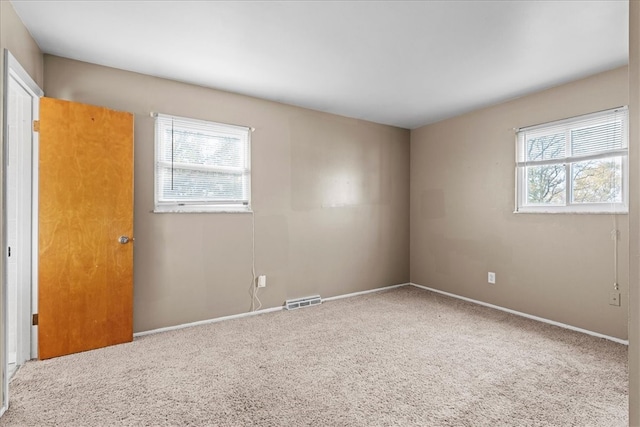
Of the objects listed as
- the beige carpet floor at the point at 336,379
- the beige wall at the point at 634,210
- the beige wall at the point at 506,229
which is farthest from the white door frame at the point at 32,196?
the beige wall at the point at 506,229

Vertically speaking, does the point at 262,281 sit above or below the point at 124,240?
below

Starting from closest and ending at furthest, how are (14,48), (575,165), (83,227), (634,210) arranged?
(634,210) → (14,48) → (83,227) → (575,165)

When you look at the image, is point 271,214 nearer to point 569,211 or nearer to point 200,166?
point 200,166

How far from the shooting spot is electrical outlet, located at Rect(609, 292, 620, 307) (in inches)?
112

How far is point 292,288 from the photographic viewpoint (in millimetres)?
3924

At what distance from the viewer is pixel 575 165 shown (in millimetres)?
3211

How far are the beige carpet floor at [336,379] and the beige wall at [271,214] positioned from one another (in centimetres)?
50

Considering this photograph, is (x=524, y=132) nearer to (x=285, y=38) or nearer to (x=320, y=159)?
(x=320, y=159)

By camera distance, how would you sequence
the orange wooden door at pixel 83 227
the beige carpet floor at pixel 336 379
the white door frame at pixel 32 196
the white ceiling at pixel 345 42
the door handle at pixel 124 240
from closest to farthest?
the beige carpet floor at pixel 336 379 < the white door frame at pixel 32 196 < the white ceiling at pixel 345 42 < the orange wooden door at pixel 83 227 < the door handle at pixel 124 240

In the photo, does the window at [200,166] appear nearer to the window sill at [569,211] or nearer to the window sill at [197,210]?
the window sill at [197,210]

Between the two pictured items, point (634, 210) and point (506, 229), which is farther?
point (506, 229)

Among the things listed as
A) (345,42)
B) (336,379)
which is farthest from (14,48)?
(336,379)

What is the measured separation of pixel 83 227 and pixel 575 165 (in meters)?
4.53

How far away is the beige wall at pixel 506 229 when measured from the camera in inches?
117
